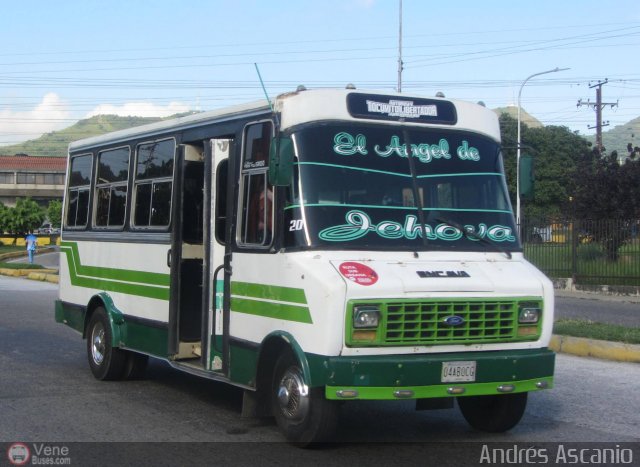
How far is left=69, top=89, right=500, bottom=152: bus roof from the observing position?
7406mm

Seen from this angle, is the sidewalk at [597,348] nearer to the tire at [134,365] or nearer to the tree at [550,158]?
the tire at [134,365]

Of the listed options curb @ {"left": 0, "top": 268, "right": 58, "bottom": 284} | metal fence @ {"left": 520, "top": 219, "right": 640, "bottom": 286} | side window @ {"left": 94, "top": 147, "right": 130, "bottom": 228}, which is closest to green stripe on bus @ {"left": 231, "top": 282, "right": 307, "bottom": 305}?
side window @ {"left": 94, "top": 147, "right": 130, "bottom": 228}

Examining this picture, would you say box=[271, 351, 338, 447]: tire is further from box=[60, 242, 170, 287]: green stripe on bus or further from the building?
the building

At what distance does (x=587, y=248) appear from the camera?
24.6 meters

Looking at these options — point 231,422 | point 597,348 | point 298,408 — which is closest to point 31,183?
point 597,348

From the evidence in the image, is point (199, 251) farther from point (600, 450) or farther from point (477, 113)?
point (600, 450)

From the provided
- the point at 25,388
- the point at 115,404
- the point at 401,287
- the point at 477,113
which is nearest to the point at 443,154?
the point at 477,113

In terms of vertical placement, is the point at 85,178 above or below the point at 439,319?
above

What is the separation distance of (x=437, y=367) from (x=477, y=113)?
2.53m

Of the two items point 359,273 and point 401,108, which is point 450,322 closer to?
point 359,273

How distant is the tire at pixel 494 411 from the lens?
25.1ft

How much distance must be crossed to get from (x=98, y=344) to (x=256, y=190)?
395cm

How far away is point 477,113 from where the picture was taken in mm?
8141

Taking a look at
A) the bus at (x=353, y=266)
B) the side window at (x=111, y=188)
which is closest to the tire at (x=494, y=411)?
the bus at (x=353, y=266)
